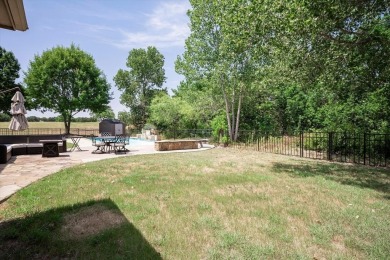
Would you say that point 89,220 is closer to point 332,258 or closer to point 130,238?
→ point 130,238

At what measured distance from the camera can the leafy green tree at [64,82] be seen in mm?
32844

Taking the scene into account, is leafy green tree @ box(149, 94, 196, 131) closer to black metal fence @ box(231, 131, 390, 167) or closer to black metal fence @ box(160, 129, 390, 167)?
black metal fence @ box(160, 129, 390, 167)

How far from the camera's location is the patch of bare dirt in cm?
394

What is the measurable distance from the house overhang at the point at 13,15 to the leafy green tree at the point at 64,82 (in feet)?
105

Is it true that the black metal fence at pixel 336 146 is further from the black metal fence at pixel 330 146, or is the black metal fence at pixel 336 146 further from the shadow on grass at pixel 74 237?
the shadow on grass at pixel 74 237

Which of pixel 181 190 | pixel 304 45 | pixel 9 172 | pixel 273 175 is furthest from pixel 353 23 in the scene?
pixel 9 172

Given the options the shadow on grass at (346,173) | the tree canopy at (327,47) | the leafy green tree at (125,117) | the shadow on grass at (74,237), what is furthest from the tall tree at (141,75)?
the shadow on grass at (74,237)

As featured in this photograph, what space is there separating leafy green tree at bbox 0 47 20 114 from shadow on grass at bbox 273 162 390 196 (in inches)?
1490

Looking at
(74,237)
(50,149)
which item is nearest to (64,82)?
(50,149)

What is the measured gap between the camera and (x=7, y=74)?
35031 mm

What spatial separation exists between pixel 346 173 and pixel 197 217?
258 inches

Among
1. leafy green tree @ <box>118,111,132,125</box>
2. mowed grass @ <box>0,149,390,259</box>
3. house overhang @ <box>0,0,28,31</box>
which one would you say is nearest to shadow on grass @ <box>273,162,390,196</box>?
mowed grass @ <box>0,149,390,259</box>

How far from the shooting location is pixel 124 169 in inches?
342

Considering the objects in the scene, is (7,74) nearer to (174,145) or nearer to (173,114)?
(173,114)
